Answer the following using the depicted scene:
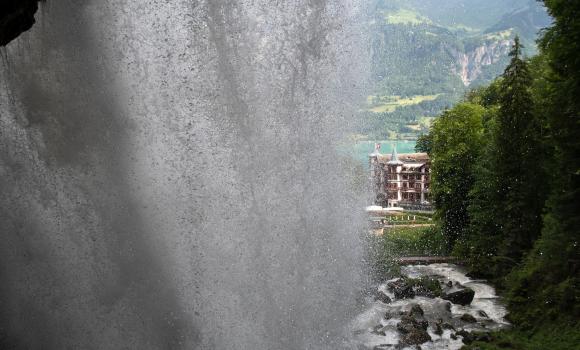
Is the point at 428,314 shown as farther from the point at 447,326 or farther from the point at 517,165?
the point at 517,165

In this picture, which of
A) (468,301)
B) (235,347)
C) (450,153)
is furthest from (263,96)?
(450,153)

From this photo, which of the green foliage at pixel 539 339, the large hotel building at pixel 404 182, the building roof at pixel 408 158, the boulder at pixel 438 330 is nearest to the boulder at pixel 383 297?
the boulder at pixel 438 330

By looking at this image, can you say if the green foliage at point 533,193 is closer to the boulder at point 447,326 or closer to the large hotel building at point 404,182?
the boulder at point 447,326

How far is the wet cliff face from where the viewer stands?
347 inches

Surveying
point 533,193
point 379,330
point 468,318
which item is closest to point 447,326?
point 468,318

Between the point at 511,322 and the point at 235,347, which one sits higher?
the point at 235,347

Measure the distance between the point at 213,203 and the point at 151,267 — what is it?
6.94 feet

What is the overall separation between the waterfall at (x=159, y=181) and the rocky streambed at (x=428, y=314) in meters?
4.68

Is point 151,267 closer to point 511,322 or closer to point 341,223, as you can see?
point 341,223

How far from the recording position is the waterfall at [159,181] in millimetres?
12203

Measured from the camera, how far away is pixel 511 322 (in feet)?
67.2

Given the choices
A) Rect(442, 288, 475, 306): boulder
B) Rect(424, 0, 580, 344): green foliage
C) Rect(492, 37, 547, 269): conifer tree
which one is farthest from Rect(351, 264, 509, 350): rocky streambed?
Rect(492, 37, 547, 269): conifer tree

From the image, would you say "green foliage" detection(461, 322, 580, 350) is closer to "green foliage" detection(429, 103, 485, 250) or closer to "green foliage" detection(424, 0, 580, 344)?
"green foliage" detection(424, 0, 580, 344)

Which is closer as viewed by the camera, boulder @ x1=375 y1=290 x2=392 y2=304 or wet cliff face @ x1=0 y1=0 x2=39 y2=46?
wet cliff face @ x1=0 y1=0 x2=39 y2=46
